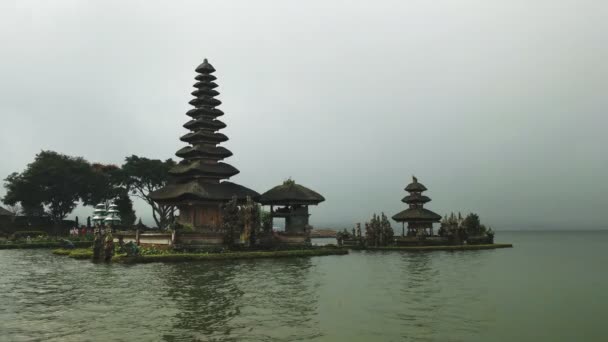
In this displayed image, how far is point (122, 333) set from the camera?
46.6 ft

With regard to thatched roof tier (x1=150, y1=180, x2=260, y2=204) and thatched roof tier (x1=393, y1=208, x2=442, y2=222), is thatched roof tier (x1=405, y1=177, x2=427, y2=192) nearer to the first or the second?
thatched roof tier (x1=393, y1=208, x2=442, y2=222)

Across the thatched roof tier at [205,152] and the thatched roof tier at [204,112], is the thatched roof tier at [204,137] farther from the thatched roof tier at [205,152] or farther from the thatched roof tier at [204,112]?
the thatched roof tier at [204,112]

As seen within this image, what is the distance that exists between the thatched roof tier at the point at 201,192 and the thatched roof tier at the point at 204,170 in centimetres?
86

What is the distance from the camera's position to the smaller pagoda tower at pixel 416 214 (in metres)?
59.3

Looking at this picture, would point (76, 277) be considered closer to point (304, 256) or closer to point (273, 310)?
point (273, 310)

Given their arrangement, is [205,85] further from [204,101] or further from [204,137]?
[204,137]

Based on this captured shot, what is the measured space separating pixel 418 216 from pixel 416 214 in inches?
19.6

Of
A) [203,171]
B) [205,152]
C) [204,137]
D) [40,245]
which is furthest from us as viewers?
[40,245]

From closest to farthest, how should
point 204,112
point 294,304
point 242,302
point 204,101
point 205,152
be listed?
1. point 294,304
2. point 242,302
3. point 205,152
4. point 204,112
5. point 204,101

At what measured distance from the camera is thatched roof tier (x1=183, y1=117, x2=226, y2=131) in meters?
53.2

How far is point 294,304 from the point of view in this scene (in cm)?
1912

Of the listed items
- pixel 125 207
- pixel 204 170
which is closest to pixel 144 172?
pixel 125 207

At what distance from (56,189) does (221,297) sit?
Result: 194ft

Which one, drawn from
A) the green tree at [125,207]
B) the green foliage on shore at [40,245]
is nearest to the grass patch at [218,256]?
the green foliage on shore at [40,245]
